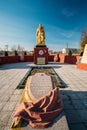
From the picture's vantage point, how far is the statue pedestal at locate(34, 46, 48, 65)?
1767 centimetres

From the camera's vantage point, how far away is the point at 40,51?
17.7 meters

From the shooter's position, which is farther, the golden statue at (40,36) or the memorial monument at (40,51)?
the golden statue at (40,36)

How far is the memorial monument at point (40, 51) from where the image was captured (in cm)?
1769

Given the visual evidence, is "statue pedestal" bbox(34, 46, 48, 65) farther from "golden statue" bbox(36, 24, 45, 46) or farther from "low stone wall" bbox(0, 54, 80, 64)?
"low stone wall" bbox(0, 54, 80, 64)

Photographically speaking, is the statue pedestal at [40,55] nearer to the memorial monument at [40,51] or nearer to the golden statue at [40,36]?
the memorial monument at [40,51]

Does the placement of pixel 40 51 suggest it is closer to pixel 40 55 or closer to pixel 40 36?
pixel 40 55

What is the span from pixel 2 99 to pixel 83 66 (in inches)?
366

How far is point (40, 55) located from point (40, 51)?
1.88 feet

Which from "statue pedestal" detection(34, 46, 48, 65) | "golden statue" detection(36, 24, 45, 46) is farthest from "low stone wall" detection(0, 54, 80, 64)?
"golden statue" detection(36, 24, 45, 46)

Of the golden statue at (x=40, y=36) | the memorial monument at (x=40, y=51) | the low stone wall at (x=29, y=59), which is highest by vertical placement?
the golden statue at (x=40, y=36)

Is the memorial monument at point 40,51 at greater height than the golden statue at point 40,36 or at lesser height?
lesser

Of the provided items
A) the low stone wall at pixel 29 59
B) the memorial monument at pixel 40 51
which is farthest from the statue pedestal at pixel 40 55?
the low stone wall at pixel 29 59

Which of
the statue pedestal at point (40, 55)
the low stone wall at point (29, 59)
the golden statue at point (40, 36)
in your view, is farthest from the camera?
the low stone wall at point (29, 59)

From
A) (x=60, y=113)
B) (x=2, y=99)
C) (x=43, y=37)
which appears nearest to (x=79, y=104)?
(x=60, y=113)
